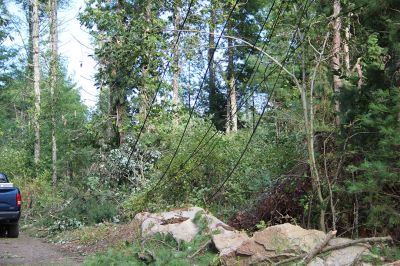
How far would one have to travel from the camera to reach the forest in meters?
8.19

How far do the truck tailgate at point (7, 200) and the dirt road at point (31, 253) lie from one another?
913mm

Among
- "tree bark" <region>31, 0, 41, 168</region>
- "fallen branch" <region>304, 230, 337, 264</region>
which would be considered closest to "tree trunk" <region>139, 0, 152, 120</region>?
"fallen branch" <region>304, 230, 337, 264</region>

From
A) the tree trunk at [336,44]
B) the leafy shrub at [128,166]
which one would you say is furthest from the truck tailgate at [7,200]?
the tree trunk at [336,44]

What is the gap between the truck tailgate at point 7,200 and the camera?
43.8ft

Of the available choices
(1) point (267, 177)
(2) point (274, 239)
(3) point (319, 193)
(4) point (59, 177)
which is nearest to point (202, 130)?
(1) point (267, 177)

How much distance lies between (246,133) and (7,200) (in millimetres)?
7581

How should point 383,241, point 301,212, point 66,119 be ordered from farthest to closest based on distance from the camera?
1. point 66,119
2. point 301,212
3. point 383,241

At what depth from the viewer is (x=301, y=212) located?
10.1 metres

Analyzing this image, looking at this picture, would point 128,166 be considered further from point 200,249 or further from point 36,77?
point 36,77

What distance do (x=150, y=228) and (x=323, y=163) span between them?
3.63 m

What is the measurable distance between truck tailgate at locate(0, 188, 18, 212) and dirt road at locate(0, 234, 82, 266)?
91cm

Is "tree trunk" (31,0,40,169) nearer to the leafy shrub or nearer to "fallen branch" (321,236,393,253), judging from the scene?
the leafy shrub

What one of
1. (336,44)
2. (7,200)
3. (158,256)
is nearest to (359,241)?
(158,256)

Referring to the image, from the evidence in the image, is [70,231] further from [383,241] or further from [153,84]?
[383,241]
